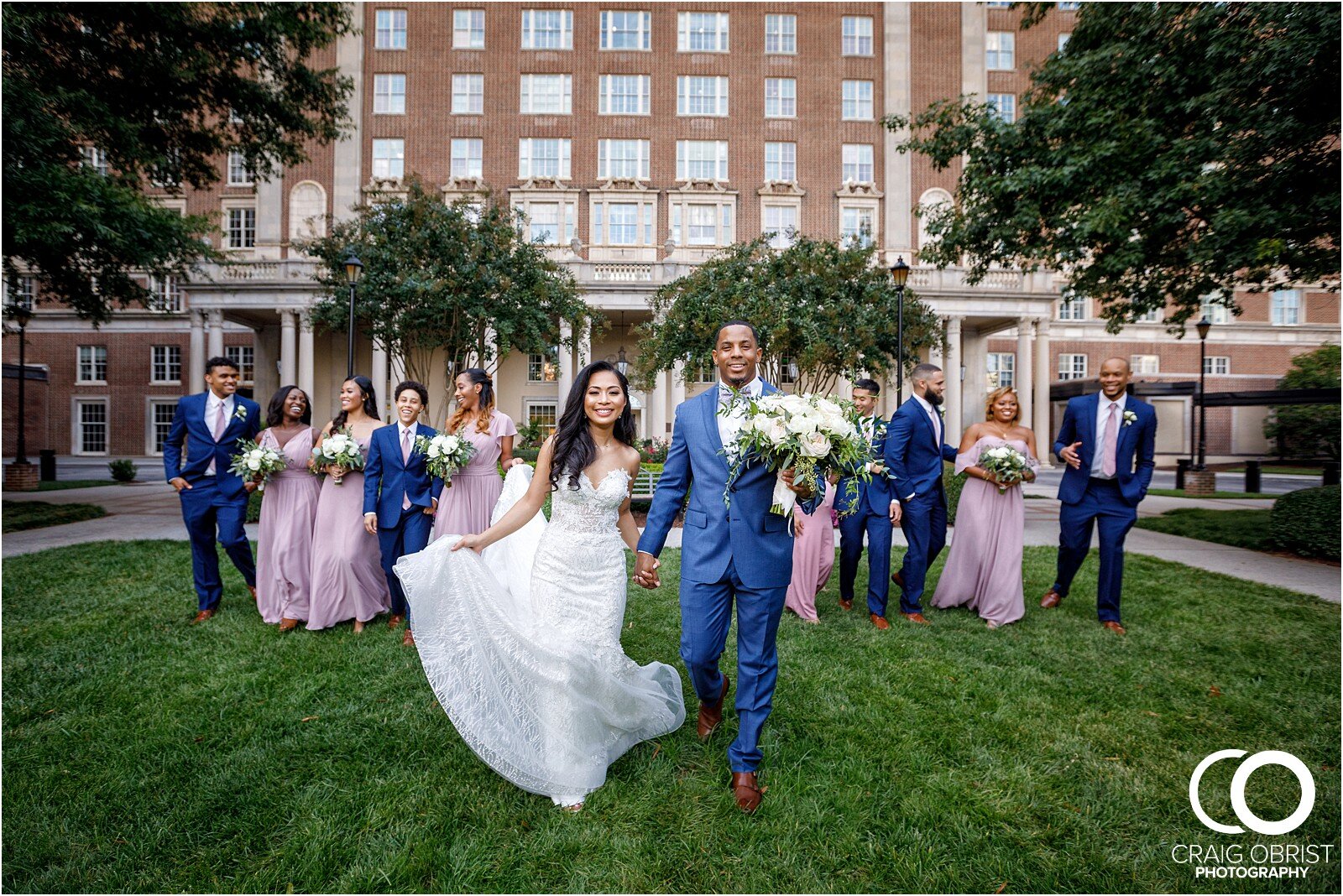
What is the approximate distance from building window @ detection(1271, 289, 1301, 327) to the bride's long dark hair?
53.7 meters

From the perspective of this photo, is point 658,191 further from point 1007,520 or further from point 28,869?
point 28,869

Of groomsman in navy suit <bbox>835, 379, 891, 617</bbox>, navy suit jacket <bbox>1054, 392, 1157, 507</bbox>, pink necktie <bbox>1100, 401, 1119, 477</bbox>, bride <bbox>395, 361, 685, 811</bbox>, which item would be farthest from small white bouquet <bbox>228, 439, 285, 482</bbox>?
pink necktie <bbox>1100, 401, 1119, 477</bbox>

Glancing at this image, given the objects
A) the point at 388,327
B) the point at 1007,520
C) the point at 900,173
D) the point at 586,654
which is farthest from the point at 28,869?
the point at 900,173

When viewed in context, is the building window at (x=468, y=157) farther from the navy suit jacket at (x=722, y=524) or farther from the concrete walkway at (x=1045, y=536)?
the navy suit jacket at (x=722, y=524)

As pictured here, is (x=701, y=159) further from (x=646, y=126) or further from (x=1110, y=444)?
(x=1110, y=444)

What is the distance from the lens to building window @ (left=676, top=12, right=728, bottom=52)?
105 feet

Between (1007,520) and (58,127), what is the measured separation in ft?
47.1

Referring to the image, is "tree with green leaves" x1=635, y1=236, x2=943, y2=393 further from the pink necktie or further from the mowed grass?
the mowed grass

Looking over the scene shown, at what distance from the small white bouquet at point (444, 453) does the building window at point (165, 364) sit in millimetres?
38577

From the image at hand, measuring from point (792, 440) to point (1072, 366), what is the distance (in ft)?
145

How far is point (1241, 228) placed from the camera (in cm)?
810

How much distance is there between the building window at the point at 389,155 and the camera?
31891mm

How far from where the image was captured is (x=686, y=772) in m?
3.38

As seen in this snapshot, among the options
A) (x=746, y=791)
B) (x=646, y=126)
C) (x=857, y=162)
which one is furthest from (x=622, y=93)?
(x=746, y=791)
